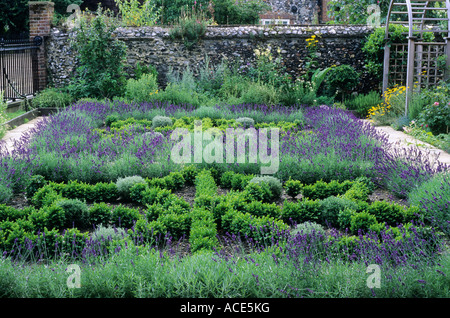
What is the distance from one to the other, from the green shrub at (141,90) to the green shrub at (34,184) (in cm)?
532

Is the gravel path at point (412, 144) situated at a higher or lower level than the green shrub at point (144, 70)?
lower

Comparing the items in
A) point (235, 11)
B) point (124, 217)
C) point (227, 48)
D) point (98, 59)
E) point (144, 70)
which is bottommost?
point (124, 217)

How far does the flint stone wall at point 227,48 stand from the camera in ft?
40.5

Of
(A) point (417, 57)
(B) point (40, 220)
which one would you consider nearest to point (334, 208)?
(B) point (40, 220)

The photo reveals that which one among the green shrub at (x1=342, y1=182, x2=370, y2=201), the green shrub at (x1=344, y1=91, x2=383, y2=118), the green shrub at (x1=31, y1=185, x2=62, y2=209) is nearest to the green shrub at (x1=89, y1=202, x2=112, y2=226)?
the green shrub at (x1=31, y1=185, x2=62, y2=209)

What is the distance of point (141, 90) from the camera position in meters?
10.4

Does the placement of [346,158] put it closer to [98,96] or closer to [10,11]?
[98,96]

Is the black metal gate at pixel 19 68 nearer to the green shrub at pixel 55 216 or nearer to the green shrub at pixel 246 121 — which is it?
the green shrub at pixel 246 121

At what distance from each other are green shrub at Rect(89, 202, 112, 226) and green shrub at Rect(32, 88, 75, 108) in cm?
745

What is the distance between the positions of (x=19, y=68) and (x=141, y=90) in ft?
11.4

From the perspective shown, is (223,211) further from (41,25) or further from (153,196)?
(41,25)

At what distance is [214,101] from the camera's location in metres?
10.3

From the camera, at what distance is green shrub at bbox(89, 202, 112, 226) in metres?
4.34

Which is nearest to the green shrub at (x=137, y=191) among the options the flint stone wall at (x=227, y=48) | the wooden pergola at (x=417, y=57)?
the wooden pergola at (x=417, y=57)
